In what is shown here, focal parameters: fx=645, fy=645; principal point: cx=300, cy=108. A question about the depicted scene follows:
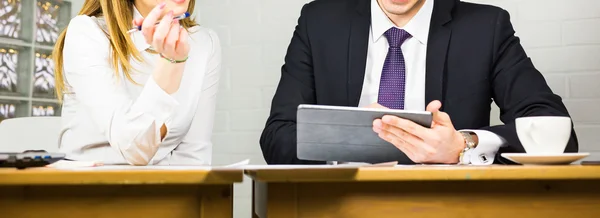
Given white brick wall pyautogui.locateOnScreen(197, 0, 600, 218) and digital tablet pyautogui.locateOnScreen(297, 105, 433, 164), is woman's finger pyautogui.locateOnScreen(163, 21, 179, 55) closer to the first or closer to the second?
digital tablet pyautogui.locateOnScreen(297, 105, 433, 164)

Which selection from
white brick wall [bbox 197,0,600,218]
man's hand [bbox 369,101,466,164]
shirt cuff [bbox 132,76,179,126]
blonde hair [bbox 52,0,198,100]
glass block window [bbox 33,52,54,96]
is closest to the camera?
man's hand [bbox 369,101,466,164]

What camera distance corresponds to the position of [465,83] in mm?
1771

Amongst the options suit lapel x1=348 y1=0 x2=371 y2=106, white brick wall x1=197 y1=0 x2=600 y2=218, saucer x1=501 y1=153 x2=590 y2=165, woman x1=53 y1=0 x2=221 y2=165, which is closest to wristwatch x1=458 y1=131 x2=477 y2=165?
saucer x1=501 y1=153 x2=590 y2=165

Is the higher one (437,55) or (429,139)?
(437,55)

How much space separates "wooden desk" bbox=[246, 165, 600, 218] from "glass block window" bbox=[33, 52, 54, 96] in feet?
8.41

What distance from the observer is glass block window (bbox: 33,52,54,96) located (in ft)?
10.0

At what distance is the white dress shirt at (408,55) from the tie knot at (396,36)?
0.01m

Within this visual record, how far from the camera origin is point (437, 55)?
5.78 feet

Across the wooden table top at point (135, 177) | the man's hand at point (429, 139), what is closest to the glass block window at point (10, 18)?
the man's hand at point (429, 139)

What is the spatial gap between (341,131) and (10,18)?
2388 mm

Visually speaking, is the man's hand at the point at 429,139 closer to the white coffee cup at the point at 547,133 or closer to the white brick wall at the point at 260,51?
the white coffee cup at the point at 547,133

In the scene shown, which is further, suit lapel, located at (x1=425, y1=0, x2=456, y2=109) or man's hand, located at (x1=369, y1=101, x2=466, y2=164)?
suit lapel, located at (x1=425, y1=0, x2=456, y2=109)

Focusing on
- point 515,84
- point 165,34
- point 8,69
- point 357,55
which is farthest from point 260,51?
point 165,34

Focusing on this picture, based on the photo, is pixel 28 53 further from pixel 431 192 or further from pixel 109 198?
pixel 431 192
